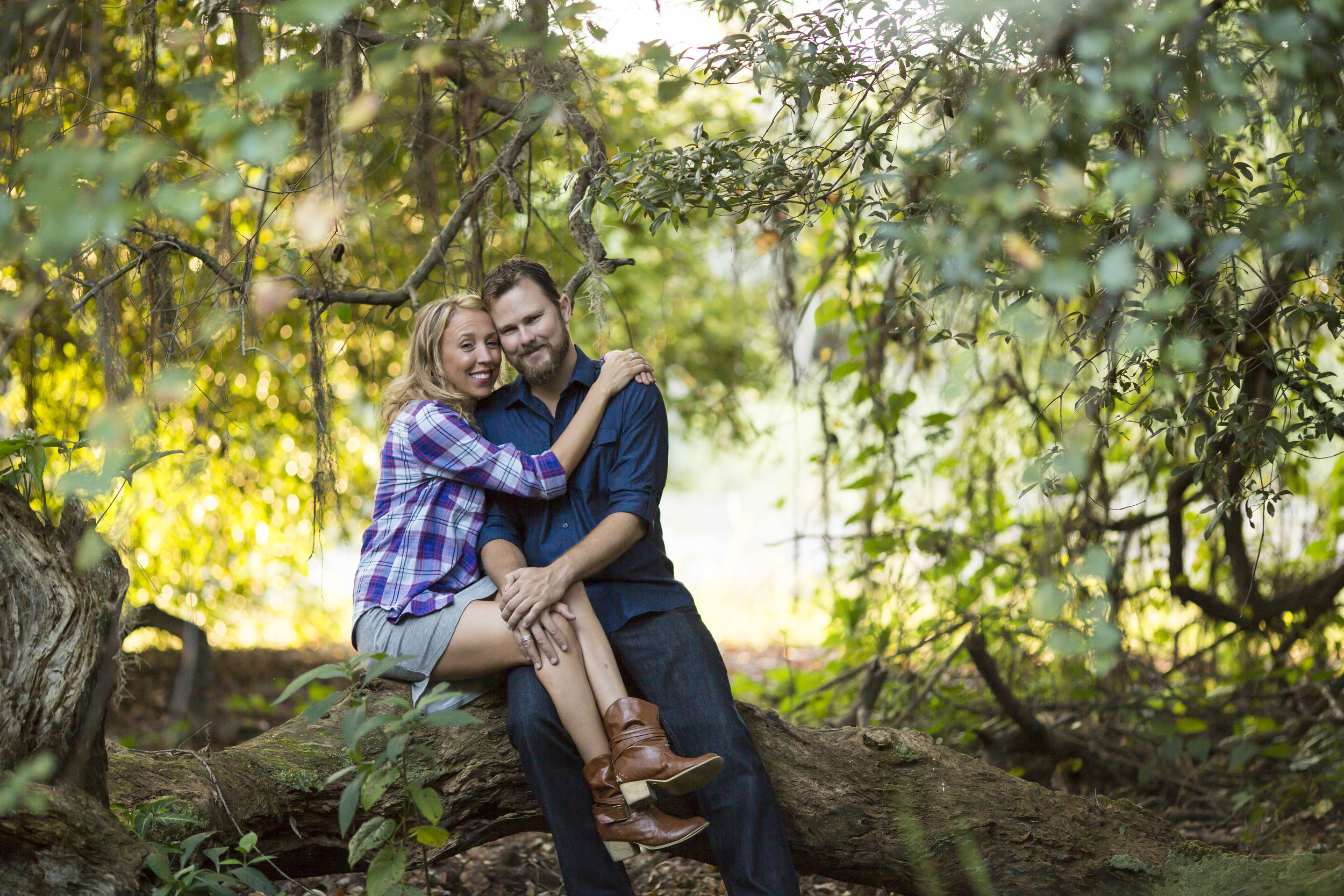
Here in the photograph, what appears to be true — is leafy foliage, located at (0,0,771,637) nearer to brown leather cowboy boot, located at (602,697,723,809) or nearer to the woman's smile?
the woman's smile

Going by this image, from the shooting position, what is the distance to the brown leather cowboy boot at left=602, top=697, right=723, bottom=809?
2279mm

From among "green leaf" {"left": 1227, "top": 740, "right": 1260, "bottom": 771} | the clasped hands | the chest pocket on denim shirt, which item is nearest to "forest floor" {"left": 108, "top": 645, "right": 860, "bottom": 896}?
the clasped hands

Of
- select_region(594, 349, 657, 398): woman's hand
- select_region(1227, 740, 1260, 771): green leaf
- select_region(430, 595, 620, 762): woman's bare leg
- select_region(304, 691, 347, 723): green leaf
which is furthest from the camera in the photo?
select_region(1227, 740, 1260, 771): green leaf

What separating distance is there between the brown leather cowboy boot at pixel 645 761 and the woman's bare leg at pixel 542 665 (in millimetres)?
61

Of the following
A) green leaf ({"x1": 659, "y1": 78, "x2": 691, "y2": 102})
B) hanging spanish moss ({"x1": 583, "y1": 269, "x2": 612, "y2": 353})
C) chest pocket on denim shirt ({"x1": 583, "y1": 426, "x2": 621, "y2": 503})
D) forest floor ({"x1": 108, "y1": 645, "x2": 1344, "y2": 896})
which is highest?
green leaf ({"x1": 659, "y1": 78, "x2": 691, "y2": 102})

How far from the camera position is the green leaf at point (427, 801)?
2.02 m

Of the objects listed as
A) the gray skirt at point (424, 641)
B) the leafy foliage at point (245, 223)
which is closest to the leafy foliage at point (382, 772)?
the gray skirt at point (424, 641)

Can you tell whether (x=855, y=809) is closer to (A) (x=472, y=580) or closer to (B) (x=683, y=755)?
(B) (x=683, y=755)

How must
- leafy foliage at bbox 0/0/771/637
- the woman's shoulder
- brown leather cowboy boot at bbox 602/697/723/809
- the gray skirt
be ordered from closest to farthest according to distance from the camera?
leafy foliage at bbox 0/0/771/637
brown leather cowboy boot at bbox 602/697/723/809
the gray skirt
the woman's shoulder

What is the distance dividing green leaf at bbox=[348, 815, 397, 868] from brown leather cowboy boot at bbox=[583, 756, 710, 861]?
471mm

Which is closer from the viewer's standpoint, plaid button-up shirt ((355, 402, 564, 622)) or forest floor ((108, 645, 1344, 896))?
plaid button-up shirt ((355, 402, 564, 622))

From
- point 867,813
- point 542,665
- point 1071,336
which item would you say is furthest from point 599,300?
point 867,813

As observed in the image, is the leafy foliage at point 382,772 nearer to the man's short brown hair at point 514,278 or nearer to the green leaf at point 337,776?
the green leaf at point 337,776

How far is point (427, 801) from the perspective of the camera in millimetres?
2037
